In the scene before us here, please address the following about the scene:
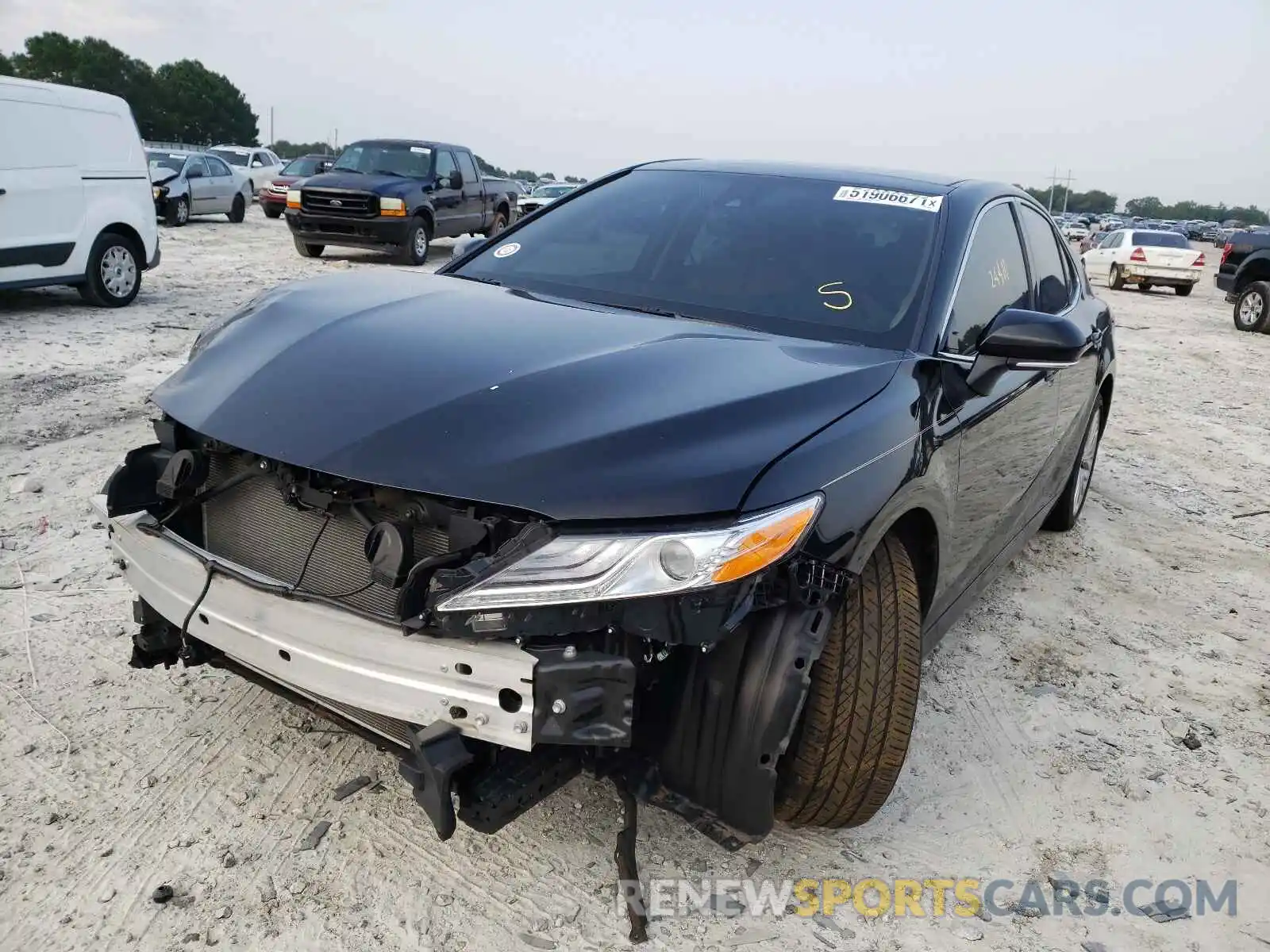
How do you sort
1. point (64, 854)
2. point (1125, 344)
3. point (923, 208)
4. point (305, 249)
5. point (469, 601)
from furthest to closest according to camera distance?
1. point (305, 249)
2. point (1125, 344)
3. point (923, 208)
4. point (64, 854)
5. point (469, 601)

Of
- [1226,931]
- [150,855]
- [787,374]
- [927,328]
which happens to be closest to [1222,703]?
[1226,931]

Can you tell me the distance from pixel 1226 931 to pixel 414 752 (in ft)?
6.35

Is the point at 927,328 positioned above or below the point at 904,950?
above

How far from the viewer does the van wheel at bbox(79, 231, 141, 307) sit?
9398 mm

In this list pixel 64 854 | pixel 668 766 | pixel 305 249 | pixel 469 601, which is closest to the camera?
pixel 469 601

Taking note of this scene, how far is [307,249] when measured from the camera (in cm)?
1505

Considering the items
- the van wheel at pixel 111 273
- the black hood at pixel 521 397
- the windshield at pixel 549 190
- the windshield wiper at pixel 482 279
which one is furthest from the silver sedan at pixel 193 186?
the black hood at pixel 521 397

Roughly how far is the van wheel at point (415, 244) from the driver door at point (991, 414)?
12.2 metres

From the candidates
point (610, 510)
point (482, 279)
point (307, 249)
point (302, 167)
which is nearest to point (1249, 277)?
point (307, 249)

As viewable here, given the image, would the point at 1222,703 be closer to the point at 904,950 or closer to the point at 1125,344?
the point at 904,950

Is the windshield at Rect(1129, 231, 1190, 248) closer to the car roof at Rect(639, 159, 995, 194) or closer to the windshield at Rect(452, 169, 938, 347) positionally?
the car roof at Rect(639, 159, 995, 194)

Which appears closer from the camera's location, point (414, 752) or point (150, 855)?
point (414, 752)

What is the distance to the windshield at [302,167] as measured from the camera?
22670mm

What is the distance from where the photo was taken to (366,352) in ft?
7.88
